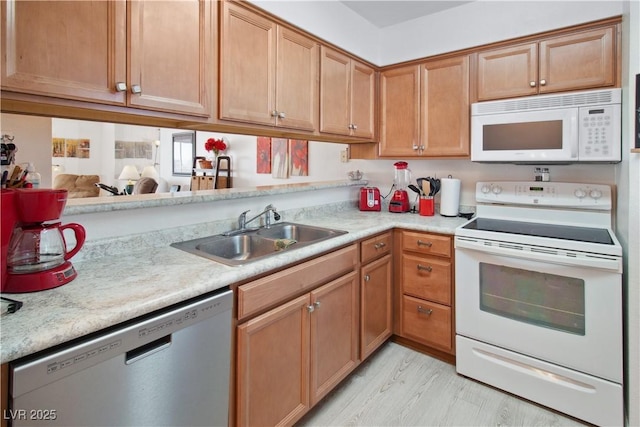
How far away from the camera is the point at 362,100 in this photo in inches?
104

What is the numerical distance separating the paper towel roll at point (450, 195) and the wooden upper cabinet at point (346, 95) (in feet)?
2.31

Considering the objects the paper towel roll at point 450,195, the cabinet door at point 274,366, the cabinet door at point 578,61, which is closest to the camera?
the cabinet door at point 274,366

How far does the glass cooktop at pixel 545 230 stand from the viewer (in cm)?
178

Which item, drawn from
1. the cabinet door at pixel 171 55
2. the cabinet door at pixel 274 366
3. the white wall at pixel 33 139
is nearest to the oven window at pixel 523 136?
the cabinet door at pixel 274 366

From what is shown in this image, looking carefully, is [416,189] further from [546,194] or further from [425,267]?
[546,194]

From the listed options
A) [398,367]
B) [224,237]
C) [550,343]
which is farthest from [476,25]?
[398,367]

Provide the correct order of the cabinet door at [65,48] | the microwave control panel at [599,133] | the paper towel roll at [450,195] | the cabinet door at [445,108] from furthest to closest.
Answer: the paper towel roll at [450,195]
the cabinet door at [445,108]
the microwave control panel at [599,133]
the cabinet door at [65,48]

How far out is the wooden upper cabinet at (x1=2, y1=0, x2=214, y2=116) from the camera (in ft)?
3.50

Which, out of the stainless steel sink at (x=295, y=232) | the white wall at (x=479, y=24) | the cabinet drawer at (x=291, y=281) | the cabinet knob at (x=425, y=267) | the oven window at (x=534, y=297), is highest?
→ the white wall at (x=479, y=24)

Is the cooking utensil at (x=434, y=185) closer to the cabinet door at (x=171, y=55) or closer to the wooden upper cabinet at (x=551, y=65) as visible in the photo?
the wooden upper cabinet at (x=551, y=65)

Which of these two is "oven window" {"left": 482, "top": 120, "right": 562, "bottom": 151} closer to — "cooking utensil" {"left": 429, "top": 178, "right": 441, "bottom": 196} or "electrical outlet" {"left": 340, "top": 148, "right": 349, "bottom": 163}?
"cooking utensil" {"left": 429, "top": 178, "right": 441, "bottom": 196}

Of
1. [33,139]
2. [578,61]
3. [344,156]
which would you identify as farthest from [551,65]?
[33,139]

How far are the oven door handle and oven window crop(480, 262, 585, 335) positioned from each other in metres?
0.10

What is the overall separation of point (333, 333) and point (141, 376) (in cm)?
102
